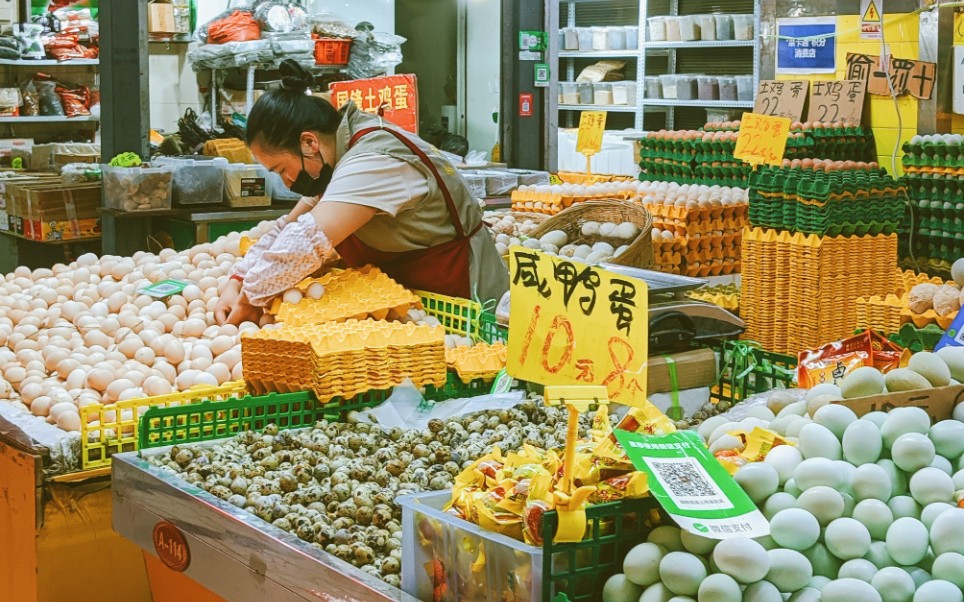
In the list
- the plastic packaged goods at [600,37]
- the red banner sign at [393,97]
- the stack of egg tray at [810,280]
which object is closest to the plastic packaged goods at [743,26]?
the plastic packaged goods at [600,37]

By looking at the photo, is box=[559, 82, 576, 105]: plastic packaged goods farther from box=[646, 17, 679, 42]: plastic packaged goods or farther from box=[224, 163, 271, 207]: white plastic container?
box=[224, 163, 271, 207]: white plastic container

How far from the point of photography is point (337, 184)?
3527 mm

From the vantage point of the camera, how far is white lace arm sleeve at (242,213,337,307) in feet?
11.1

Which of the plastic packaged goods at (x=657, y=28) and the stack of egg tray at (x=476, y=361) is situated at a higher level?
the plastic packaged goods at (x=657, y=28)

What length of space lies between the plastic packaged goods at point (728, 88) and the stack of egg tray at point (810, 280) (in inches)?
206

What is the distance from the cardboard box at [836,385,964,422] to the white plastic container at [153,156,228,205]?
5.31 metres

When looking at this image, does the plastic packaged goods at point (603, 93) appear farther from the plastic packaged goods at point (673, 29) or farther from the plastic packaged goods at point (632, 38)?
the plastic packaged goods at point (673, 29)

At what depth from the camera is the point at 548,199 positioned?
18.9 ft

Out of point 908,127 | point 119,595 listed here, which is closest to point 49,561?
point 119,595

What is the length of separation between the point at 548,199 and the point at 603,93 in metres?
5.77

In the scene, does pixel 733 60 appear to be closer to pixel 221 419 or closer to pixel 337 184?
pixel 337 184

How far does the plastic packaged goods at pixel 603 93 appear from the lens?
11.2m

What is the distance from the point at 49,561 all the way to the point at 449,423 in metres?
1.10

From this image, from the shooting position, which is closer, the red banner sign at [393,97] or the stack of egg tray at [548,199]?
the red banner sign at [393,97]
